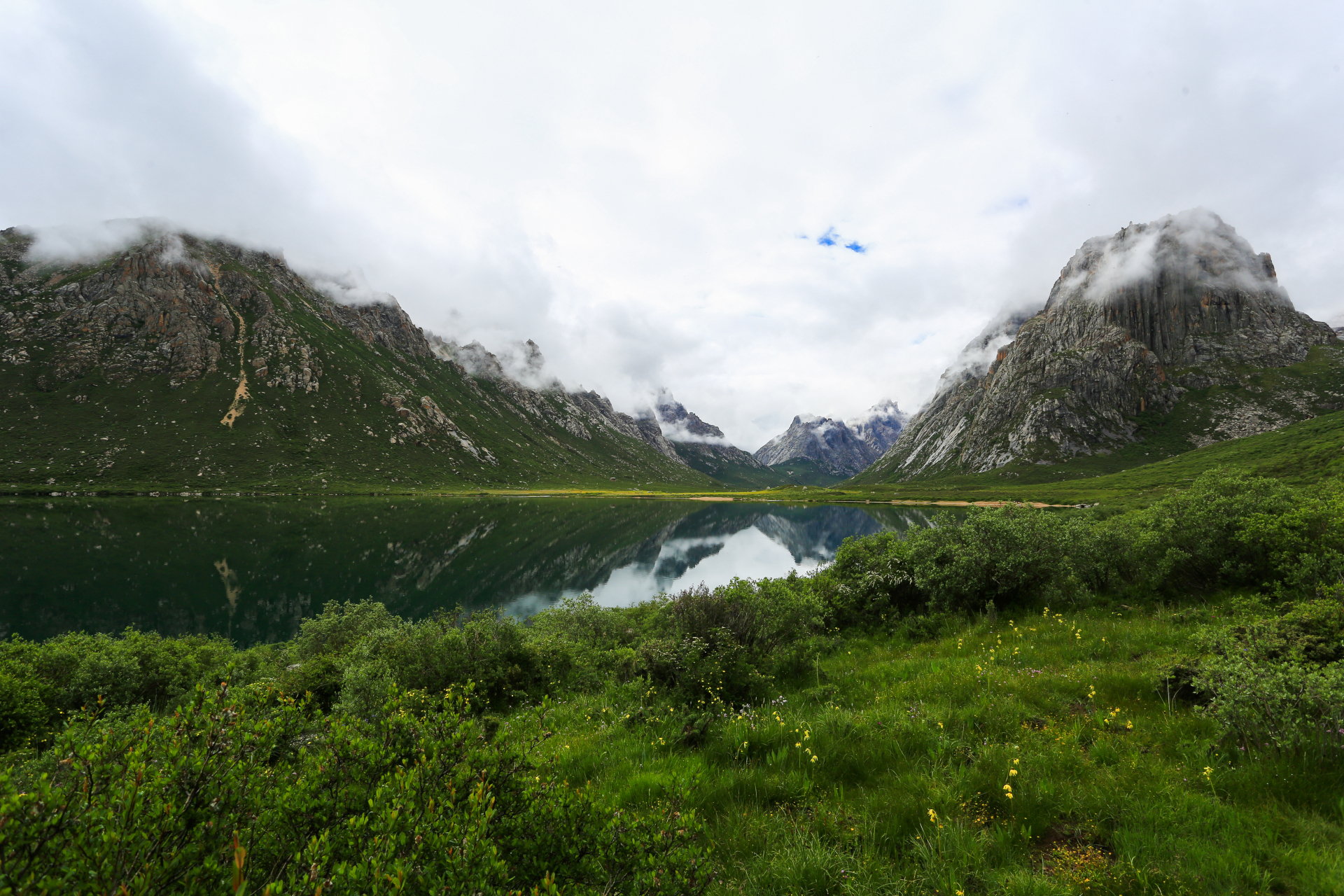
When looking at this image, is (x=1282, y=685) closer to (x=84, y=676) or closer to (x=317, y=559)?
(x=84, y=676)

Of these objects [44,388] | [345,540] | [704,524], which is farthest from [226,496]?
[704,524]

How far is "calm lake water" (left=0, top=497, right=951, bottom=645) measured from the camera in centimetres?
3519

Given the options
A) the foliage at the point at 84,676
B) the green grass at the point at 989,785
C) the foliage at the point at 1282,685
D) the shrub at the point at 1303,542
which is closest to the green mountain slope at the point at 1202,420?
the shrub at the point at 1303,542

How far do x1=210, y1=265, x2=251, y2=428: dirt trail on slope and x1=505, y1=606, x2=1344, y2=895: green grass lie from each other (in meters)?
210

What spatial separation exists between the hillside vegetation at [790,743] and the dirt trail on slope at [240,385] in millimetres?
196194

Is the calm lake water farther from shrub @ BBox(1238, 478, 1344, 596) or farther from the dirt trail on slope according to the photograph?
the dirt trail on slope

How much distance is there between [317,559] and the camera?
52.0m

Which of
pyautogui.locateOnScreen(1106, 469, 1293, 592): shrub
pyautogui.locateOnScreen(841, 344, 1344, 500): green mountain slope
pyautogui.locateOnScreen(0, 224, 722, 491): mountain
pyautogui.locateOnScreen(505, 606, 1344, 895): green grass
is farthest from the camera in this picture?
pyautogui.locateOnScreen(841, 344, 1344, 500): green mountain slope

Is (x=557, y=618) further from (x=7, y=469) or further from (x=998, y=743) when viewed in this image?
(x=7, y=469)

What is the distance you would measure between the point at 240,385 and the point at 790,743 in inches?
9195

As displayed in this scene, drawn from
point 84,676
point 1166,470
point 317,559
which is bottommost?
point 317,559

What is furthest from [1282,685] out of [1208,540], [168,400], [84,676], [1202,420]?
[1202,420]

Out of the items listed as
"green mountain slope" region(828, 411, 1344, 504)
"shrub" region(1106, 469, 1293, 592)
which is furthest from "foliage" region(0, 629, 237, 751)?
"green mountain slope" region(828, 411, 1344, 504)

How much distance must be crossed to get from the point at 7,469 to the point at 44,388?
58.6m
